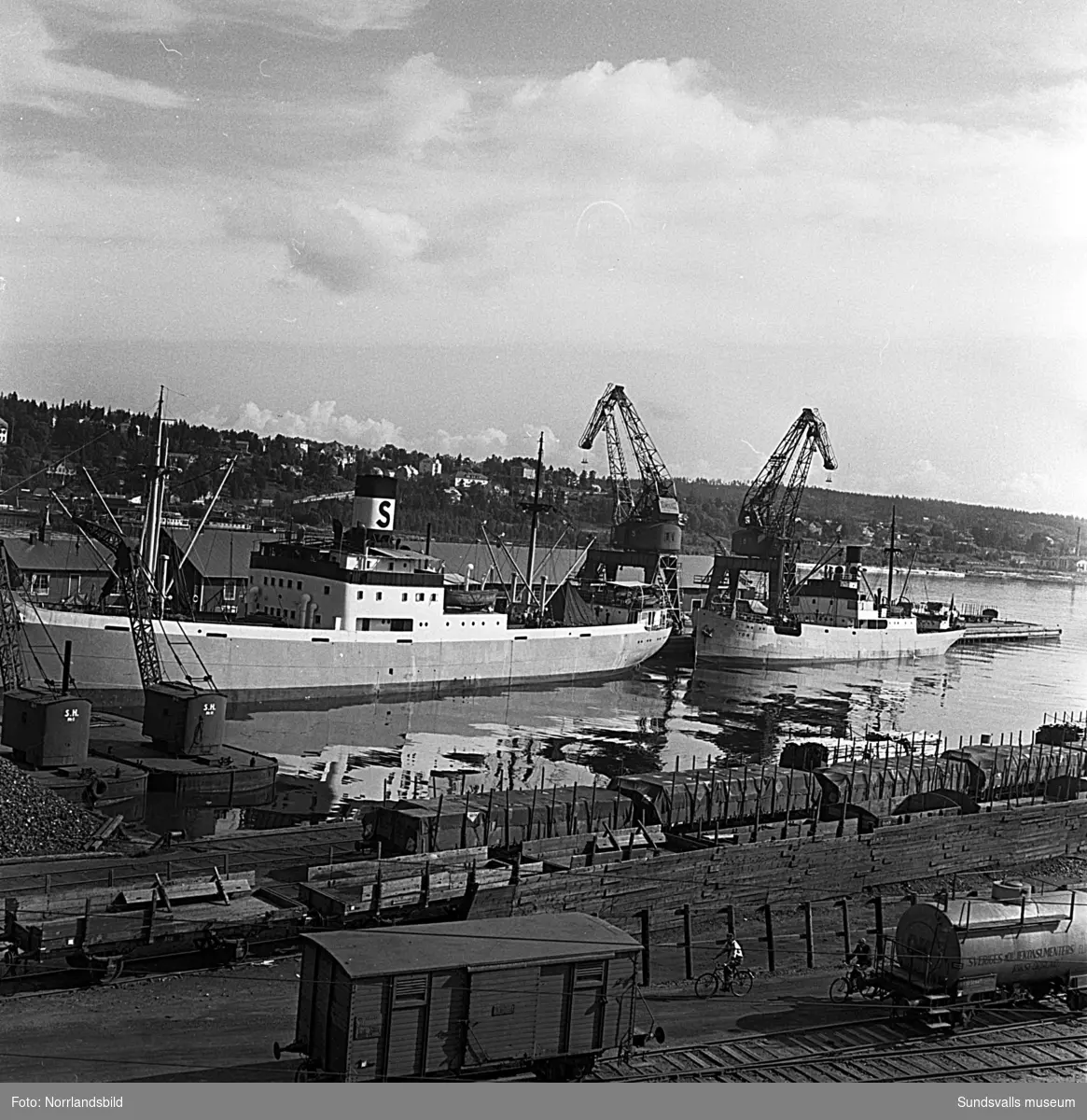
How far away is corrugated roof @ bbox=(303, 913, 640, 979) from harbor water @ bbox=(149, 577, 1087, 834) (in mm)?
14058

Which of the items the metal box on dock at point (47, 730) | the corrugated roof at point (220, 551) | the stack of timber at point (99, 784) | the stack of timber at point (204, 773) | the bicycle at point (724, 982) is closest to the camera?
the bicycle at point (724, 982)

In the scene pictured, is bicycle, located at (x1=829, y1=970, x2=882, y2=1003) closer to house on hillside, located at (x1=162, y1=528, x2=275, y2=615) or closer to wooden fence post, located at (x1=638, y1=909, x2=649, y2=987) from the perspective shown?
wooden fence post, located at (x1=638, y1=909, x2=649, y2=987)

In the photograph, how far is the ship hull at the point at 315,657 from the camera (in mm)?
40719

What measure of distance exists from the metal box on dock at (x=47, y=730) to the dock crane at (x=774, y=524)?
49924 mm

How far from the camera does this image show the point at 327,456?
4104 inches

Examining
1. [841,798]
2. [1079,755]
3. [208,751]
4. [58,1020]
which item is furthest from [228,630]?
[58,1020]

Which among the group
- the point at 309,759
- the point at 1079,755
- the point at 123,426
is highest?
the point at 123,426

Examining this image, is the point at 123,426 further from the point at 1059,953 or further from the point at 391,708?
the point at 1059,953

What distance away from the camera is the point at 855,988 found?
1577cm

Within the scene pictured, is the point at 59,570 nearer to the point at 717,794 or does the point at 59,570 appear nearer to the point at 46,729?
the point at 46,729

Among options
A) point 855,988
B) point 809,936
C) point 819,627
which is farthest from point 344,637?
point 819,627

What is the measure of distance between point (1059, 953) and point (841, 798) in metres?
10.6

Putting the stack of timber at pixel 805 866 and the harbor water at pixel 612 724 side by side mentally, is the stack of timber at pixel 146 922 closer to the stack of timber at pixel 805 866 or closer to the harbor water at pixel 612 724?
the stack of timber at pixel 805 866

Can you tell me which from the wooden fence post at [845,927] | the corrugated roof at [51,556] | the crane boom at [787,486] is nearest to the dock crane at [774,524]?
the crane boom at [787,486]
